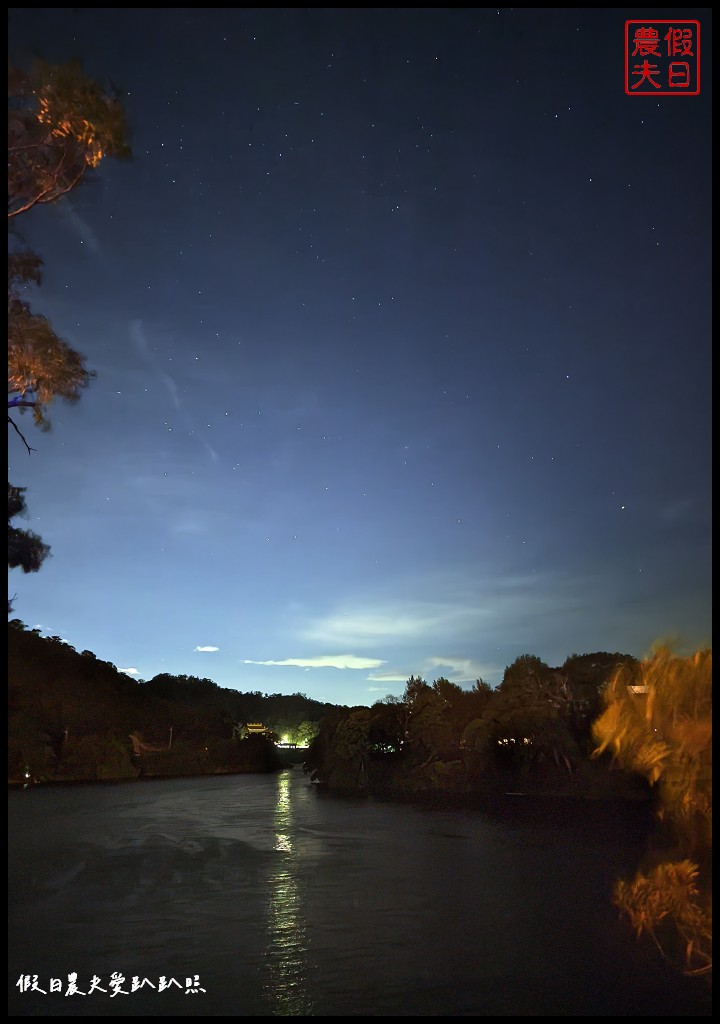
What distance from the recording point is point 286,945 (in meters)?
13.3

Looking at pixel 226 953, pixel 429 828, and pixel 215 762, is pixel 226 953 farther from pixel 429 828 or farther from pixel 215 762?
pixel 215 762

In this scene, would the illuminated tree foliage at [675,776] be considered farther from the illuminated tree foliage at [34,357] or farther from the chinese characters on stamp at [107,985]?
the illuminated tree foliage at [34,357]

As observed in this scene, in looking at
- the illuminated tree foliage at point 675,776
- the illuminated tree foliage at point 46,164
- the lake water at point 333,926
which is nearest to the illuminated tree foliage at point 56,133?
the illuminated tree foliage at point 46,164

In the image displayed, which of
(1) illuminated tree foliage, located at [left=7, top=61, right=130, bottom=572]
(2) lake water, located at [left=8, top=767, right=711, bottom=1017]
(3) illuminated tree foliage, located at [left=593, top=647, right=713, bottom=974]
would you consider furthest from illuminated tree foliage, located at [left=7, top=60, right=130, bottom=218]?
(3) illuminated tree foliage, located at [left=593, top=647, right=713, bottom=974]

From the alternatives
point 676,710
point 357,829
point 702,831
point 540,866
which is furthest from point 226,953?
point 702,831

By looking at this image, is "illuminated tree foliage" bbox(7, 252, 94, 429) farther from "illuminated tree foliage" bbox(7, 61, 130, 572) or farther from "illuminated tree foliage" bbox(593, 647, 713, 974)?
"illuminated tree foliage" bbox(593, 647, 713, 974)

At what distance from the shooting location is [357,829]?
114ft

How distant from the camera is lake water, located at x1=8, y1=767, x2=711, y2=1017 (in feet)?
33.9

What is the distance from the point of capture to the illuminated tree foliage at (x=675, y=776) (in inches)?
571

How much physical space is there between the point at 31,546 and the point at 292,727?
16939 centimetres

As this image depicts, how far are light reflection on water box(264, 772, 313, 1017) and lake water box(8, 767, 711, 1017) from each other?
0.16ft

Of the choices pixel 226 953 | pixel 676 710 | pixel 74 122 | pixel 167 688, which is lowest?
pixel 167 688

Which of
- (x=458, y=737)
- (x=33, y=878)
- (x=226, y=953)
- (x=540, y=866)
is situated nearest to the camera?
(x=226, y=953)

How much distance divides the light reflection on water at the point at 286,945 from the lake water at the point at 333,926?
5 centimetres
